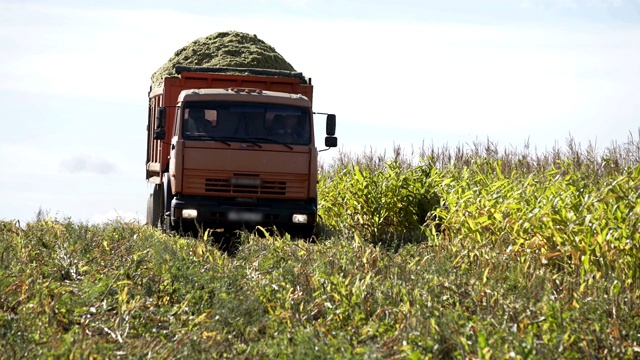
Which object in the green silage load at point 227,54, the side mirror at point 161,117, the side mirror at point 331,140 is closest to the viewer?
the side mirror at point 161,117

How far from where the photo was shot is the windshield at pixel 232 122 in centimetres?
1609

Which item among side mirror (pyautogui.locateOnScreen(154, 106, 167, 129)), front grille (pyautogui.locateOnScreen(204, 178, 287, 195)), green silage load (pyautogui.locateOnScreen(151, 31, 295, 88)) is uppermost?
green silage load (pyautogui.locateOnScreen(151, 31, 295, 88))

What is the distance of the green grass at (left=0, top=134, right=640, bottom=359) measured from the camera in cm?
695

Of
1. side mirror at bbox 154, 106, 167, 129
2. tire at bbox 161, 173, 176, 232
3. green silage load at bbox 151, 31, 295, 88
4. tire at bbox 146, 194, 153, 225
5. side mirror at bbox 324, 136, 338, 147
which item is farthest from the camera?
green silage load at bbox 151, 31, 295, 88

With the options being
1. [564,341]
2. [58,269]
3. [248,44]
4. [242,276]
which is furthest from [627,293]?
[248,44]

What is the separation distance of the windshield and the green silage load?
24.8 feet

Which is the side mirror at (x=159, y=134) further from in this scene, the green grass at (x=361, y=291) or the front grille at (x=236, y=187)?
the green grass at (x=361, y=291)

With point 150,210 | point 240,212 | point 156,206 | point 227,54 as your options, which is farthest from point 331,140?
point 227,54

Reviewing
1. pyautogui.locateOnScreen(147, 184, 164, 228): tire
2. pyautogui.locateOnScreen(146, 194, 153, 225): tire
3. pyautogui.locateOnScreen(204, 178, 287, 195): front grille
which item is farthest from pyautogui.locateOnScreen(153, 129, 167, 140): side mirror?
pyautogui.locateOnScreen(146, 194, 153, 225): tire

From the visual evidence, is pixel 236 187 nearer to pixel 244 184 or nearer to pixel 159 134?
pixel 244 184

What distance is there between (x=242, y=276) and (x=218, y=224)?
6120 mm

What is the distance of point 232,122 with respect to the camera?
16.1 m

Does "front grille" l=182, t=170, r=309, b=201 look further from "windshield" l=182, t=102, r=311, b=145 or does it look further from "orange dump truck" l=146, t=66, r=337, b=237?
"windshield" l=182, t=102, r=311, b=145

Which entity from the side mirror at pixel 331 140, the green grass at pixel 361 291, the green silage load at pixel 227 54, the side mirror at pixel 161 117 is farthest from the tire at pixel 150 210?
the green grass at pixel 361 291
